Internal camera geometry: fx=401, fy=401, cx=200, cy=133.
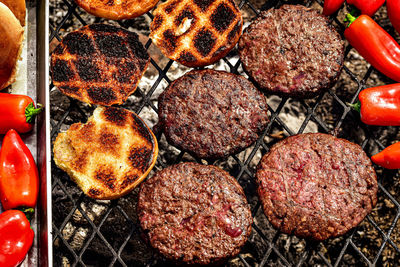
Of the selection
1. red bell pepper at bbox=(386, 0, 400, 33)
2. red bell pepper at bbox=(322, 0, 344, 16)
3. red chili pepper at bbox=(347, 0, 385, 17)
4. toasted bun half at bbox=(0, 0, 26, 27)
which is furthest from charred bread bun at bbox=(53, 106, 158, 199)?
red bell pepper at bbox=(386, 0, 400, 33)

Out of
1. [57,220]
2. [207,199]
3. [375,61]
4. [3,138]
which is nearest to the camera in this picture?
[207,199]

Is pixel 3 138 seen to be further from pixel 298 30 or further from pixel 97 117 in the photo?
pixel 298 30

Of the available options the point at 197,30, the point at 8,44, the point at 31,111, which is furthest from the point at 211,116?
the point at 8,44

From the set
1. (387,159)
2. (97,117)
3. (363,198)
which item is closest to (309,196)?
(363,198)

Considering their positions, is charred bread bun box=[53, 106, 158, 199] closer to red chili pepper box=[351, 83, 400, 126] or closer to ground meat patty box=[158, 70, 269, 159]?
ground meat patty box=[158, 70, 269, 159]

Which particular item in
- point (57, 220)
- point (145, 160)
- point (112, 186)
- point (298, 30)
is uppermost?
point (298, 30)

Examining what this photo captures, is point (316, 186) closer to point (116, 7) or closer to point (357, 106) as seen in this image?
point (357, 106)
